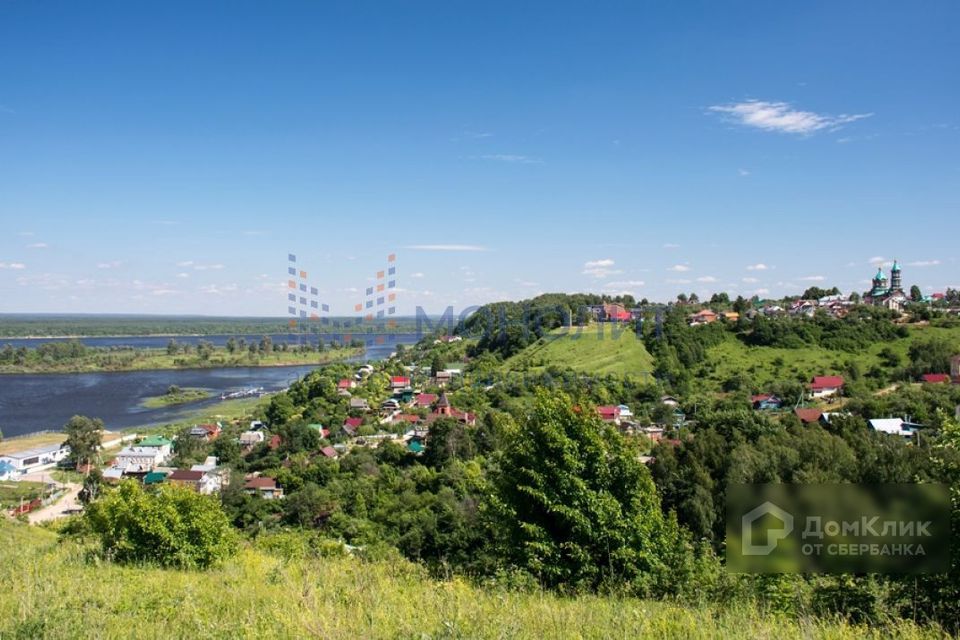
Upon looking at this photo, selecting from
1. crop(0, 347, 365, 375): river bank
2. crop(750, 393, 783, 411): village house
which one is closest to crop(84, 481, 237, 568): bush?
crop(750, 393, 783, 411): village house

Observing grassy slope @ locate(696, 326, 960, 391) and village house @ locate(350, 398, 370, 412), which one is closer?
village house @ locate(350, 398, 370, 412)

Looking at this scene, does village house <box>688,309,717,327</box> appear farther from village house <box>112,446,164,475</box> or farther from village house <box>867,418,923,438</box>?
village house <box>112,446,164,475</box>

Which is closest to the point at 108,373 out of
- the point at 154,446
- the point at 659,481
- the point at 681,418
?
the point at 154,446

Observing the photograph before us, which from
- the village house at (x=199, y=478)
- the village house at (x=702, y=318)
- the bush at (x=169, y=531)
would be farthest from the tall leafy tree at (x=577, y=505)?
the village house at (x=702, y=318)

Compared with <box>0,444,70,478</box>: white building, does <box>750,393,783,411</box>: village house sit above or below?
above

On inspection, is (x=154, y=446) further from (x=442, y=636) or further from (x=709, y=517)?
(x=442, y=636)

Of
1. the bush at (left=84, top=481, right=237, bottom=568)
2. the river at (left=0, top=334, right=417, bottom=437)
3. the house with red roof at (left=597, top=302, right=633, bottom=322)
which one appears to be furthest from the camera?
the house with red roof at (left=597, top=302, right=633, bottom=322)
